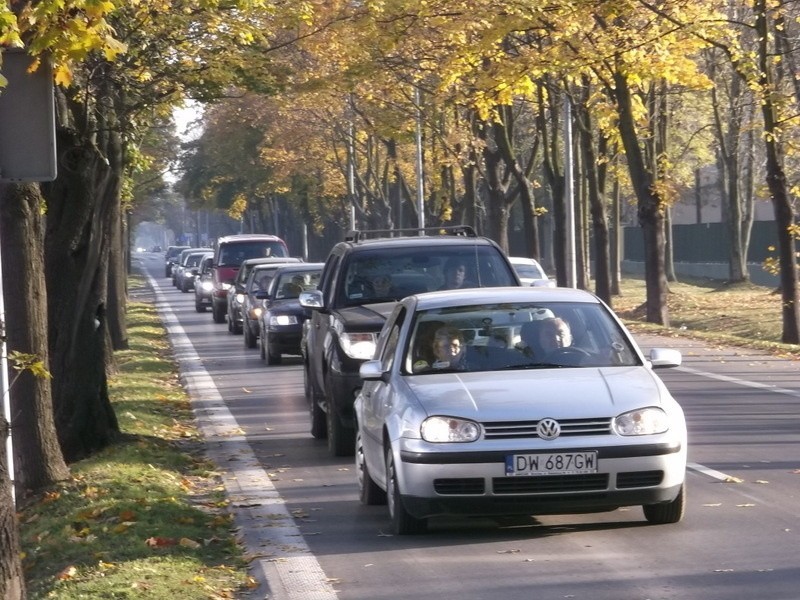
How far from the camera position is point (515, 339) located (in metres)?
9.66

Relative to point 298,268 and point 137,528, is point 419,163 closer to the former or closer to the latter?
point 298,268

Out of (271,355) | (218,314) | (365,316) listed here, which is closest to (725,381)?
(365,316)

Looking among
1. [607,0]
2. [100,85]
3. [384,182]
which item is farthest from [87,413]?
[384,182]

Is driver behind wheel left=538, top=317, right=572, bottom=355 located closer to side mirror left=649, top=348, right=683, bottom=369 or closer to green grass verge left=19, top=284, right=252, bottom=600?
side mirror left=649, top=348, right=683, bottom=369

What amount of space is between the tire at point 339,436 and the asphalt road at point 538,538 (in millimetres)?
172

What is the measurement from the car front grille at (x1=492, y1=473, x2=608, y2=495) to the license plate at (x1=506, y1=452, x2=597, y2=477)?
0.04 metres

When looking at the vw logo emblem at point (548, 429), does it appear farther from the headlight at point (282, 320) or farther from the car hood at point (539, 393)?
the headlight at point (282, 320)

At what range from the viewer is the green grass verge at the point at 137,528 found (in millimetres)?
7824

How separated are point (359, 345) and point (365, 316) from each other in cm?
42

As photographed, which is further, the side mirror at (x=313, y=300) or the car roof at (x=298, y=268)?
the car roof at (x=298, y=268)

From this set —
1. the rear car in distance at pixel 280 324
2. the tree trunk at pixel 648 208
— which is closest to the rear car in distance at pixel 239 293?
the rear car in distance at pixel 280 324

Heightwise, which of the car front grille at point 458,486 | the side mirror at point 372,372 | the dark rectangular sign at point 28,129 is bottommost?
the car front grille at point 458,486

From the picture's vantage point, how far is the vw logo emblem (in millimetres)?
8484

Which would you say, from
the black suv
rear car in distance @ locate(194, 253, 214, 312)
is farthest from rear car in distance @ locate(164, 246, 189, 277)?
the black suv
